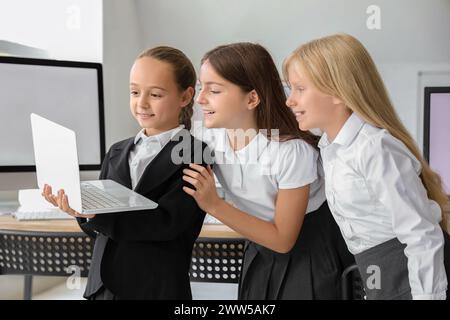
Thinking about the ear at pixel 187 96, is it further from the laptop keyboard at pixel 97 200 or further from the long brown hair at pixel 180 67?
the laptop keyboard at pixel 97 200

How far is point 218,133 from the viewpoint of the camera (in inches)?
42.8

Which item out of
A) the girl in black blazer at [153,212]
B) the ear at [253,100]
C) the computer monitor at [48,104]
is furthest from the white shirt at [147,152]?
the computer monitor at [48,104]

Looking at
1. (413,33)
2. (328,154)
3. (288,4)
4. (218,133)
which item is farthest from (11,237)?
(413,33)

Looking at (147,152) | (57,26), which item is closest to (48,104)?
(57,26)

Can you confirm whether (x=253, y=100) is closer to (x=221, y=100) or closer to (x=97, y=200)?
(x=221, y=100)

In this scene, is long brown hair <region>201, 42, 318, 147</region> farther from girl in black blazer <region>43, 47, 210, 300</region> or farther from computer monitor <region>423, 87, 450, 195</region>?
computer monitor <region>423, 87, 450, 195</region>

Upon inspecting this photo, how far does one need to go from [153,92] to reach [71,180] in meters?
0.24

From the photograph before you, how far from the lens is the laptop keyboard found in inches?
32.7

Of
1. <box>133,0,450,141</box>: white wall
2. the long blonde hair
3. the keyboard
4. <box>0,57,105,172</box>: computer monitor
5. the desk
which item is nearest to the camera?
the long blonde hair

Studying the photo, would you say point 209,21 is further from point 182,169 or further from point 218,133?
point 182,169

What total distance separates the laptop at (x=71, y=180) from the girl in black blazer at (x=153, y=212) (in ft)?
0.12

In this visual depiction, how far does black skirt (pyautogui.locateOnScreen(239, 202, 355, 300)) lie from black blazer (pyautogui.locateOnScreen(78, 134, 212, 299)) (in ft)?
0.49

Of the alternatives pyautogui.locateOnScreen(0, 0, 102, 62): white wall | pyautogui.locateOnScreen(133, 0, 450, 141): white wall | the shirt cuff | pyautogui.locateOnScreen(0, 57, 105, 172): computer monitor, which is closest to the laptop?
the shirt cuff

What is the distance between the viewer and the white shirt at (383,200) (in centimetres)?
76
